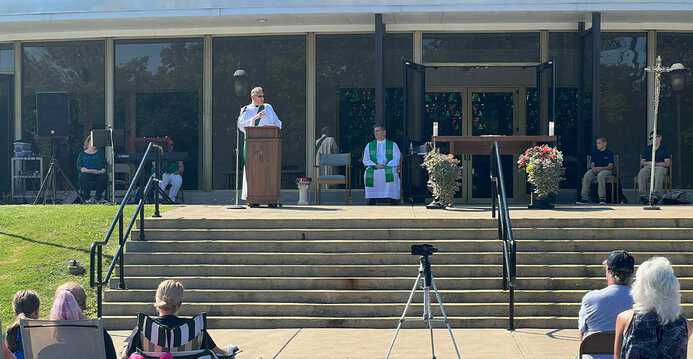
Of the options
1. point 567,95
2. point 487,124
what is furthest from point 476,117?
point 567,95

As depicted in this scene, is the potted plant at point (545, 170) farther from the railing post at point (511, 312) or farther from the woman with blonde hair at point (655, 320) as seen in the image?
the woman with blonde hair at point (655, 320)

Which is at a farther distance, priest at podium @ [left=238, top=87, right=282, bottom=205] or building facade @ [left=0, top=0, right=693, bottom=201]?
building facade @ [left=0, top=0, right=693, bottom=201]

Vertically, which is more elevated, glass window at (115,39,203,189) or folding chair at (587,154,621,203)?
glass window at (115,39,203,189)

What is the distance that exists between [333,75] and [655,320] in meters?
13.0

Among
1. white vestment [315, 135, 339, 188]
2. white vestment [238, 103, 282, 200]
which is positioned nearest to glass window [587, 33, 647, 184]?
white vestment [315, 135, 339, 188]

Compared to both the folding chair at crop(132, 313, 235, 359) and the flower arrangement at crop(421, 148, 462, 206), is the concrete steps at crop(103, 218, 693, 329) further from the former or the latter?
the folding chair at crop(132, 313, 235, 359)

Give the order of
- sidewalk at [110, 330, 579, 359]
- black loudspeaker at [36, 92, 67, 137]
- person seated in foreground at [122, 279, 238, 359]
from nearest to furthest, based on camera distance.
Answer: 1. person seated in foreground at [122, 279, 238, 359]
2. sidewalk at [110, 330, 579, 359]
3. black loudspeaker at [36, 92, 67, 137]

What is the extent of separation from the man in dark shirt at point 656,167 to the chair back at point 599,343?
10.5 meters

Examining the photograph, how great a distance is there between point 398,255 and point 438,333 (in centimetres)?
168

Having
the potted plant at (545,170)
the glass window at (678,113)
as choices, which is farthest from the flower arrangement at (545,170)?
the glass window at (678,113)

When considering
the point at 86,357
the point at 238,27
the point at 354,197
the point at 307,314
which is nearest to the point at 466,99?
the point at 354,197

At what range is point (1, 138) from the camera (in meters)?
18.1

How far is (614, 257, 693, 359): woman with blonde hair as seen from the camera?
4.56 metres

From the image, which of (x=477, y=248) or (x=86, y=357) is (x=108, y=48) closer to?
(x=477, y=248)
